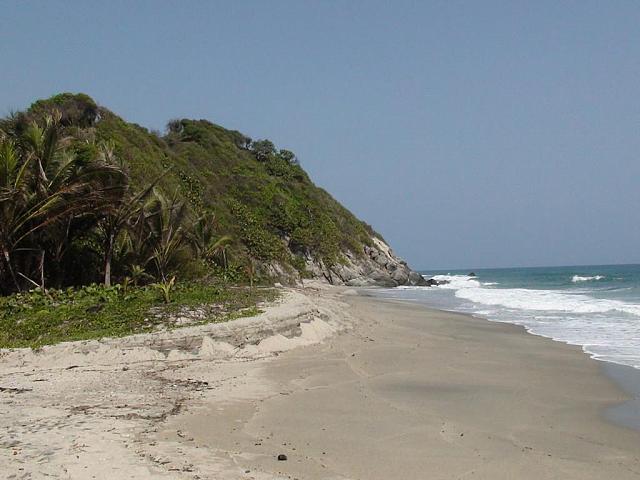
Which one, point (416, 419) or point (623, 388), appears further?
point (623, 388)

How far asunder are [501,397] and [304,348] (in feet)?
16.6

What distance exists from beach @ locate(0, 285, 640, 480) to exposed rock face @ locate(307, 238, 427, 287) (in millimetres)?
34679

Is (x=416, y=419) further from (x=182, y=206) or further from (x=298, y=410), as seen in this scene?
(x=182, y=206)

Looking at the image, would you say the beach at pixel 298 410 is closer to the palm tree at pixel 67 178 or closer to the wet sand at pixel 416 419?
the wet sand at pixel 416 419

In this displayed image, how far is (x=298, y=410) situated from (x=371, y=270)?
47023mm

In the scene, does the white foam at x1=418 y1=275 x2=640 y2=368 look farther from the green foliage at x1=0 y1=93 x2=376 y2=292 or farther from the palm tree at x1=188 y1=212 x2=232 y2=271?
the green foliage at x1=0 y1=93 x2=376 y2=292

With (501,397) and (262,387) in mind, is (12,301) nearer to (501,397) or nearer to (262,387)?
(262,387)

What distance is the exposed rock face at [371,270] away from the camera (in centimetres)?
4856

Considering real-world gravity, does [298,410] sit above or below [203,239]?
below

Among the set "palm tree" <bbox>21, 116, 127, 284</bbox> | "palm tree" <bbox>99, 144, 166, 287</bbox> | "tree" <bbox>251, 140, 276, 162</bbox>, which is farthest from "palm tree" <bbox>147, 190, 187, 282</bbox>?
"tree" <bbox>251, 140, 276, 162</bbox>

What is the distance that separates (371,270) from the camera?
54.2m

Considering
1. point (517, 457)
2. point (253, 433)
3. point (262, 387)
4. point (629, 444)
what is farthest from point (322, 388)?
point (629, 444)

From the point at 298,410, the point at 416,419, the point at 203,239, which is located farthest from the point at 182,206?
the point at 416,419

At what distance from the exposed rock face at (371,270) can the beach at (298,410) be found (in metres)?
34.7
